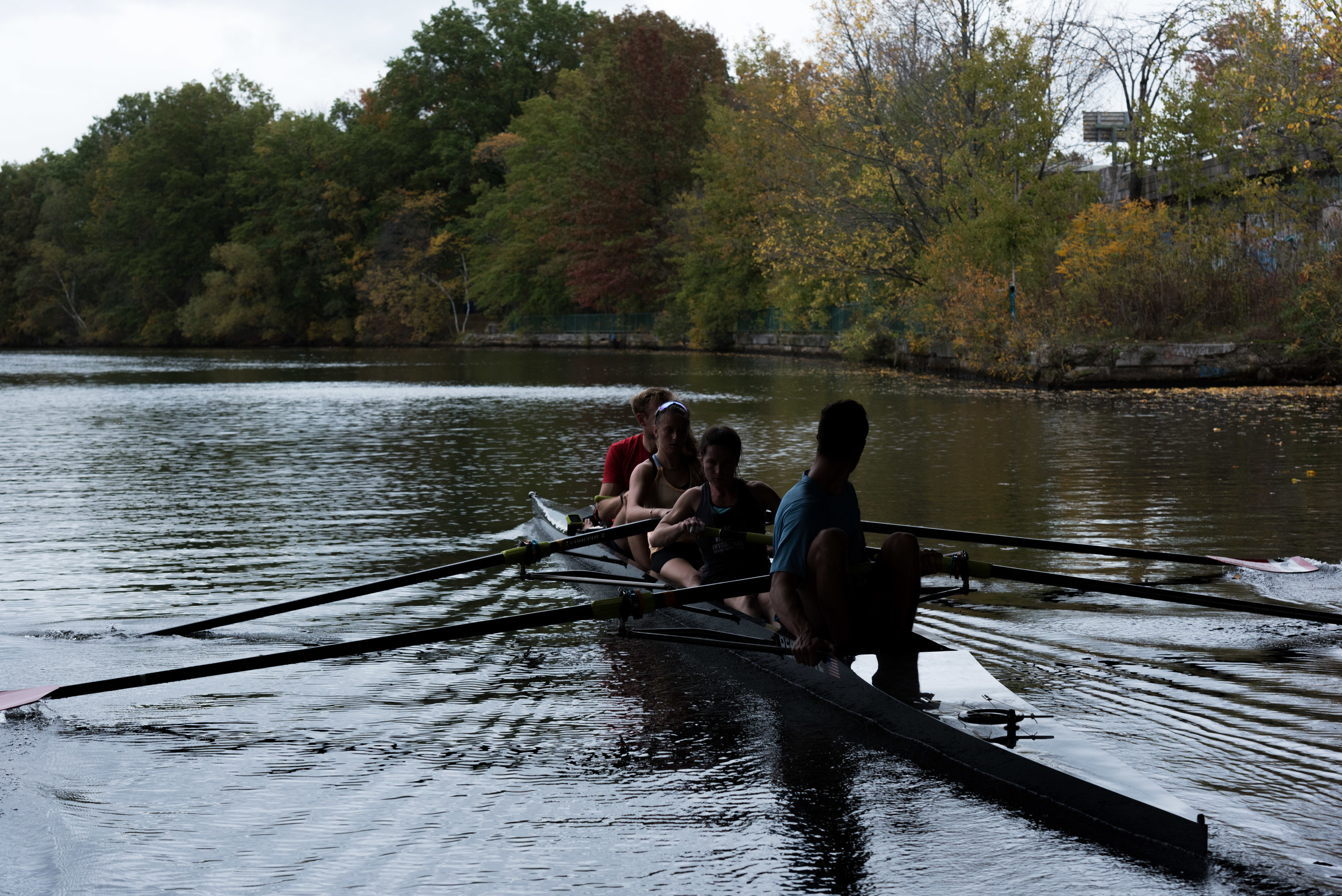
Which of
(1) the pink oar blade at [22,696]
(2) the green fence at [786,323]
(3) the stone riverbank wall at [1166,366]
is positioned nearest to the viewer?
(1) the pink oar blade at [22,696]

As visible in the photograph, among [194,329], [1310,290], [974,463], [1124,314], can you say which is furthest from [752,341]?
[194,329]

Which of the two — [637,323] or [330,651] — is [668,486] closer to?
[330,651]

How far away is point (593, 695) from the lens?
6.09m

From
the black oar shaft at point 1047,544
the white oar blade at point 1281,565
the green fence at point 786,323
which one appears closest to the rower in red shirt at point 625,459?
A: the black oar shaft at point 1047,544

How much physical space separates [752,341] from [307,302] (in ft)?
139

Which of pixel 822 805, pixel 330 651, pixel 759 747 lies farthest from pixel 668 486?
pixel 822 805

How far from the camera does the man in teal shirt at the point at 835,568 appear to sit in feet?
16.9

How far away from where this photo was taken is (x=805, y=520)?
521cm

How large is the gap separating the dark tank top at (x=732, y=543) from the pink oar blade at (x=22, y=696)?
3218mm

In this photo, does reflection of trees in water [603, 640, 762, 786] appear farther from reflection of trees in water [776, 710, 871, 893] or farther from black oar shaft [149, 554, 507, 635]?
black oar shaft [149, 554, 507, 635]

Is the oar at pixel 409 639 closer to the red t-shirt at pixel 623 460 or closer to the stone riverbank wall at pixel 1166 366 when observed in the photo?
the red t-shirt at pixel 623 460

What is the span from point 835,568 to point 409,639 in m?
1.96

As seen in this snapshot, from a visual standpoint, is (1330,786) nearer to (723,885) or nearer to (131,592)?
(723,885)

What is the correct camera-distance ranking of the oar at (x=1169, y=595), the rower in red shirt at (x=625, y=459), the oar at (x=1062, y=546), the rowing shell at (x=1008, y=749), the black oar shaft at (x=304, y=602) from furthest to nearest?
1. the rower in red shirt at (x=625, y=459)
2. the oar at (x=1062, y=546)
3. the black oar shaft at (x=304, y=602)
4. the oar at (x=1169, y=595)
5. the rowing shell at (x=1008, y=749)
